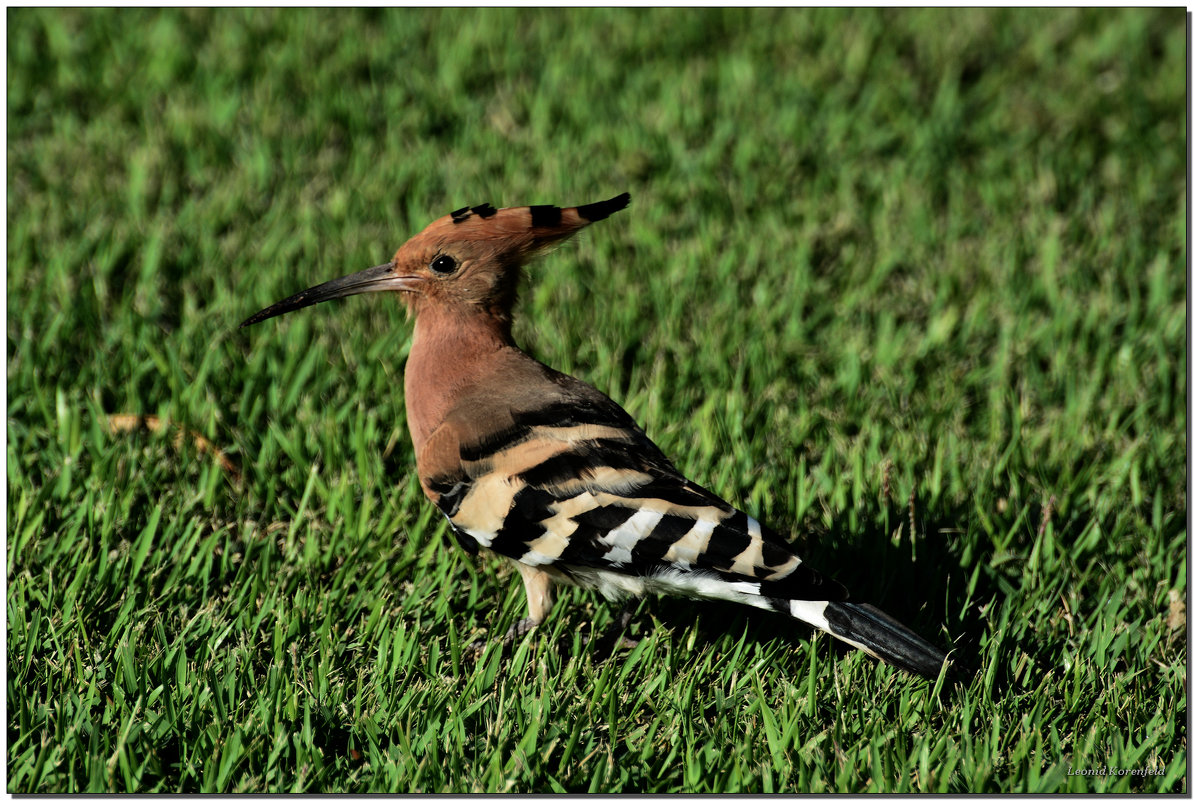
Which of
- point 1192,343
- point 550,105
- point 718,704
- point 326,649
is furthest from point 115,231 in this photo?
point 1192,343

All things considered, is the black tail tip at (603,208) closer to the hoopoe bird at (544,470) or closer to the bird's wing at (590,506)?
the hoopoe bird at (544,470)

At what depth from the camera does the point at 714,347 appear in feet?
13.0

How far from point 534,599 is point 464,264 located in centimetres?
84

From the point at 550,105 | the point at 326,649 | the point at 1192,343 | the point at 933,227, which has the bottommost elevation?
the point at 326,649

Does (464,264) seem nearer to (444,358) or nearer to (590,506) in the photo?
(444,358)

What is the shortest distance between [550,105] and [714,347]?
5.77 ft

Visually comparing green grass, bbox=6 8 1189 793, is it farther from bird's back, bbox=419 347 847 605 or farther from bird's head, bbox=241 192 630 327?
bird's head, bbox=241 192 630 327

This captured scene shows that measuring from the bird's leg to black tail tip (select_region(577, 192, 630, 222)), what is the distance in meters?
0.83

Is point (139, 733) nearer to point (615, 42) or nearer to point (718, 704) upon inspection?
point (718, 704)

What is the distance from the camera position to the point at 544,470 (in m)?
2.74

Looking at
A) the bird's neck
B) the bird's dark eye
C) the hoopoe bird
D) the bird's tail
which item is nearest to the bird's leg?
the hoopoe bird

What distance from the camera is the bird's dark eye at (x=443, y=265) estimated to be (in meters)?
2.99

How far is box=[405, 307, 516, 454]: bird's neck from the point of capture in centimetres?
Answer: 294

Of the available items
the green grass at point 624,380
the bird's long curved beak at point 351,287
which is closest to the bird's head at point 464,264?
the bird's long curved beak at point 351,287
